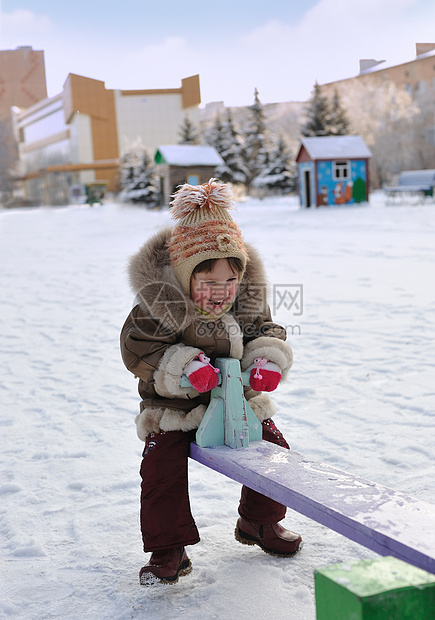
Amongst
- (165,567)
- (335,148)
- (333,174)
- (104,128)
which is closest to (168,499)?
(165,567)

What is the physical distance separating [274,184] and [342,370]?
21732 millimetres

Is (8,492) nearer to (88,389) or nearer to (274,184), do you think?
(88,389)

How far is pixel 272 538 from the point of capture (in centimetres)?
174

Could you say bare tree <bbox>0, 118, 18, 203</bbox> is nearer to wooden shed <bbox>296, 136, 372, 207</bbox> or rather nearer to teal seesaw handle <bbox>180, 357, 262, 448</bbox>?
wooden shed <bbox>296, 136, 372, 207</bbox>

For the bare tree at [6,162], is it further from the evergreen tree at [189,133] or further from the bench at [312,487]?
the bench at [312,487]

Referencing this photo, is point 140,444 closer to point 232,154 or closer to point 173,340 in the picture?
point 173,340

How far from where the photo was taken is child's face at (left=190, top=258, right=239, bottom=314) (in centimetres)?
175

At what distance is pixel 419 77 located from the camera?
36.4 m

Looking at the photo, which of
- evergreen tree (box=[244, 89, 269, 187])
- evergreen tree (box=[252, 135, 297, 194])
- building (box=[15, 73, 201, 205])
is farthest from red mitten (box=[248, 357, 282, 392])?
building (box=[15, 73, 201, 205])

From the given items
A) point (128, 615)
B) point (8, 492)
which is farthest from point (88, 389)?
point (128, 615)

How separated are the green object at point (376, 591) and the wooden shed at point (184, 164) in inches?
735

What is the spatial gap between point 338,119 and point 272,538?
2399 centimetres

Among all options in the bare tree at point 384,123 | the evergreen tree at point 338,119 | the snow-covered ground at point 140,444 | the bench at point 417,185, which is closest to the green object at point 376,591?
the snow-covered ground at point 140,444

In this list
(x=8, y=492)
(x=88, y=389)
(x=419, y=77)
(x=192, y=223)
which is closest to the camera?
(x=192, y=223)
